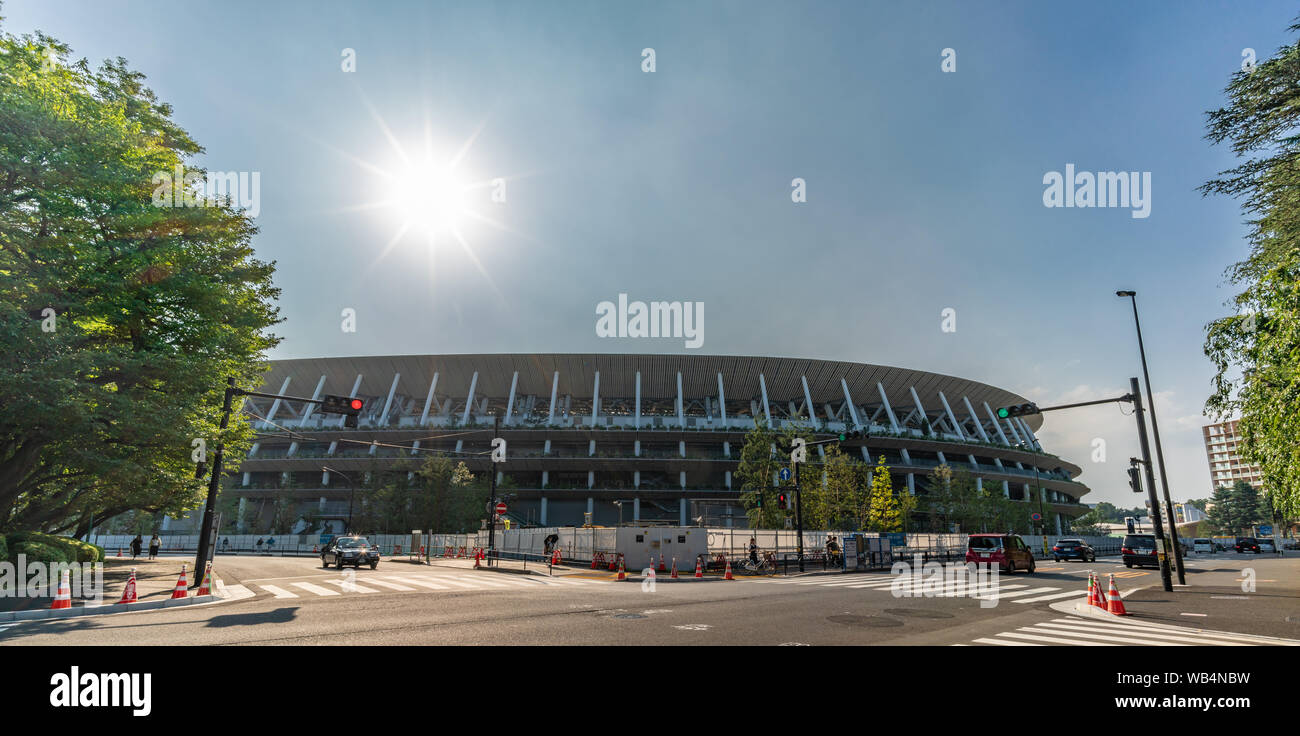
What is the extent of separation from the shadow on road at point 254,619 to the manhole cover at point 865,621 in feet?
32.6

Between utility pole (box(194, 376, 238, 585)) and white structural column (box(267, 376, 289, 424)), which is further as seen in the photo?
white structural column (box(267, 376, 289, 424))

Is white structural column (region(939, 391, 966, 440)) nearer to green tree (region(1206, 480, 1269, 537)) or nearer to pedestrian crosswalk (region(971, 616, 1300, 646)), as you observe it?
pedestrian crosswalk (region(971, 616, 1300, 646))

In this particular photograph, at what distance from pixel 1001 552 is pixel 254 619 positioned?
88.3 ft

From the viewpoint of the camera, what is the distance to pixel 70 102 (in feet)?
Result: 56.5

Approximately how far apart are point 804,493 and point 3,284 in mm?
43124

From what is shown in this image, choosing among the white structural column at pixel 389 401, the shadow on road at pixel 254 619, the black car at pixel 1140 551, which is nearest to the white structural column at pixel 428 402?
the white structural column at pixel 389 401

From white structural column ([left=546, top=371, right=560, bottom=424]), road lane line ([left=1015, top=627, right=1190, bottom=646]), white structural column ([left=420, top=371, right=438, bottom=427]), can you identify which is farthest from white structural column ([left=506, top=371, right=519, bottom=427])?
road lane line ([left=1015, top=627, right=1190, bottom=646])

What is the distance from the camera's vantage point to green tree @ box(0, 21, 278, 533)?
1512 cm

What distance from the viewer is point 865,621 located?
1070 centimetres

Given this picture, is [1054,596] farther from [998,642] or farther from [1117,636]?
[998,642]

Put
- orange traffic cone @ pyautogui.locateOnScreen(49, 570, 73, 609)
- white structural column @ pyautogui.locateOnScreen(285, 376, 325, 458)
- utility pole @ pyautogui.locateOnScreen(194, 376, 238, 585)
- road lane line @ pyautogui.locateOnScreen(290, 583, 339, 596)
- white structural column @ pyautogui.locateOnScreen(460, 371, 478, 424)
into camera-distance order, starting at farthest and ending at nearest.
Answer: white structural column @ pyautogui.locateOnScreen(285, 376, 325, 458)
white structural column @ pyautogui.locateOnScreen(460, 371, 478, 424)
utility pole @ pyautogui.locateOnScreen(194, 376, 238, 585)
road lane line @ pyautogui.locateOnScreen(290, 583, 339, 596)
orange traffic cone @ pyautogui.locateOnScreen(49, 570, 73, 609)

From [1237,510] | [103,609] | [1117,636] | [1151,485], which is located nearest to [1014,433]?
[1151,485]

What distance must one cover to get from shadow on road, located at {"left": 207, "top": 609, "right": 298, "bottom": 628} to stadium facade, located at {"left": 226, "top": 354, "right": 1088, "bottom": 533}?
4883 centimetres
